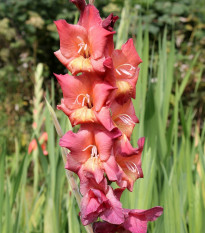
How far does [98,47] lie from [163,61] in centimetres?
87

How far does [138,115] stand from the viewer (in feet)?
3.35

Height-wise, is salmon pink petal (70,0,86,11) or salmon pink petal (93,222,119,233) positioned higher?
salmon pink petal (70,0,86,11)

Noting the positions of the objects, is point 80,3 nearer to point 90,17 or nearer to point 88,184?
point 90,17

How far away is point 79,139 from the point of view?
1.64 feet

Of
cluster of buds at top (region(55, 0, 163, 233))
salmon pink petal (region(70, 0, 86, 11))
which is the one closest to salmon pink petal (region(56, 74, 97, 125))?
cluster of buds at top (region(55, 0, 163, 233))

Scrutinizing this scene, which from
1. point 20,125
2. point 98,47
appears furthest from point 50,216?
point 20,125

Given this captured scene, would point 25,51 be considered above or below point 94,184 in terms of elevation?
above

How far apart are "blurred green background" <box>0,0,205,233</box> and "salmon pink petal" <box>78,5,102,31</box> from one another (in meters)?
0.29

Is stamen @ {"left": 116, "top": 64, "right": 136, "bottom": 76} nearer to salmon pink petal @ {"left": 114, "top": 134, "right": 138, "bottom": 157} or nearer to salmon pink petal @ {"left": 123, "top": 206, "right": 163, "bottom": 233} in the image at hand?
salmon pink petal @ {"left": 114, "top": 134, "right": 138, "bottom": 157}

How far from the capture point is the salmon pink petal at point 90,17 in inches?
20.5

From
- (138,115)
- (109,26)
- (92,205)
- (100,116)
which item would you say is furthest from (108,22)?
(138,115)

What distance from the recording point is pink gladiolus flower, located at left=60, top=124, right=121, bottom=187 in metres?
0.49

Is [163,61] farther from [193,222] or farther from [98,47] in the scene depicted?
[98,47]

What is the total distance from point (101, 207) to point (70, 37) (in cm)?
24
